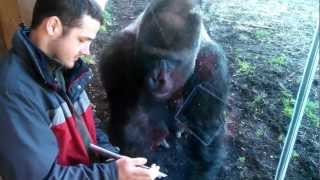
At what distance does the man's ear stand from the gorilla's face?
9.9 inches

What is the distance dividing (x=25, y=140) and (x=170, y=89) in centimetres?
40

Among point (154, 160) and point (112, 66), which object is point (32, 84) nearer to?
point (112, 66)

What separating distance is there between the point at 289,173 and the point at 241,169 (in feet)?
0.44

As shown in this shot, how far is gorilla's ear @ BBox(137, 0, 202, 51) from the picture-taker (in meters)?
1.09

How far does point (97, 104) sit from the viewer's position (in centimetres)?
136

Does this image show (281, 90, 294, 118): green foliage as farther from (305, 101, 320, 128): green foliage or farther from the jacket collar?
the jacket collar

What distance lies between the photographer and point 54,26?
1020 mm

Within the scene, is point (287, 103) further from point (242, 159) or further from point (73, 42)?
point (73, 42)

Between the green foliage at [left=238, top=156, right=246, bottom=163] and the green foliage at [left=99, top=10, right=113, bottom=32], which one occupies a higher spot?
the green foliage at [left=99, top=10, right=113, bottom=32]

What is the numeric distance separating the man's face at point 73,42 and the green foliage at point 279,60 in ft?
1.36

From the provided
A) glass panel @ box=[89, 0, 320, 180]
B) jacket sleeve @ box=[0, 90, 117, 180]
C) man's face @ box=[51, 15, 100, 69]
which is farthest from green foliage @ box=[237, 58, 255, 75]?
jacket sleeve @ box=[0, 90, 117, 180]

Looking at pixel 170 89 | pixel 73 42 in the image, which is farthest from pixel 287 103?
pixel 73 42

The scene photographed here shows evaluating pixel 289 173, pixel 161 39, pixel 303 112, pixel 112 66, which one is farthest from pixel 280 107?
pixel 112 66

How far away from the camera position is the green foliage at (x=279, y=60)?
3.27 ft
